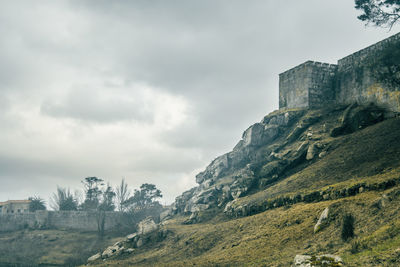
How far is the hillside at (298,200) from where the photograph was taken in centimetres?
1731

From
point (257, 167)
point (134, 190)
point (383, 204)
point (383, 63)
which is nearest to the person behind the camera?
point (383, 204)

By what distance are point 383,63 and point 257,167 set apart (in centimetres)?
1898

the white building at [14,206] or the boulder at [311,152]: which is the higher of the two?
the boulder at [311,152]

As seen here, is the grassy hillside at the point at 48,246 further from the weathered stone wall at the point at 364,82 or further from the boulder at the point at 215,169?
the weathered stone wall at the point at 364,82

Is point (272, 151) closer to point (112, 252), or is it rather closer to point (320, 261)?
point (112, 252)

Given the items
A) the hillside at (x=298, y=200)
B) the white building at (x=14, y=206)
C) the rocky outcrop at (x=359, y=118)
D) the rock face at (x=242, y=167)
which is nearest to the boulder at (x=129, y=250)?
the hillside at (x=298, y=200)

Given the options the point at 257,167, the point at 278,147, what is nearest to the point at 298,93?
the point at 278,147

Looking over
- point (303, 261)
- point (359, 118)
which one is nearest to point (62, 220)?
point (359, 118)

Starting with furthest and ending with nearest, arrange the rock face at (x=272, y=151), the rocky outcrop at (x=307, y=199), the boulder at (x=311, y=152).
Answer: the rock face at (x=272, y=151)
the boulder at (x=311, y=152)
the rocky outcrop at (x=307, y=199)

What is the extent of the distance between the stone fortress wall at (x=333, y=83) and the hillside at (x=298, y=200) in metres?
2.36

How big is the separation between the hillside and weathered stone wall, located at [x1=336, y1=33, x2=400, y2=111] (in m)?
1.87

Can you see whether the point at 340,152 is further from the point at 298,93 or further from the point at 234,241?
the point at 298,93

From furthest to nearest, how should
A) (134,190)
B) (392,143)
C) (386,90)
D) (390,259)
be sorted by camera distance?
1. (134,190)
2. (386,90)
3. (392,143)
4. (390,259)

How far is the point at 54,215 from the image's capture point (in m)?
72.8
